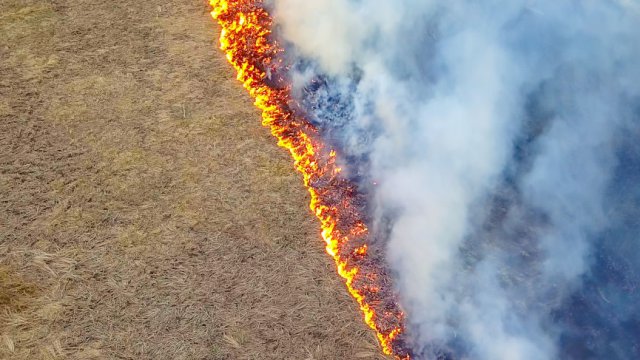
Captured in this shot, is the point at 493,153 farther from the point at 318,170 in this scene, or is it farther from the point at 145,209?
the point at 145,209

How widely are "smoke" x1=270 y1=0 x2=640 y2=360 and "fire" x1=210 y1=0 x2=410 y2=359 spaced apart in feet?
0.47

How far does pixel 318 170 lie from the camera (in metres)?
5.39

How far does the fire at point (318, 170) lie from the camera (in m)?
4.73

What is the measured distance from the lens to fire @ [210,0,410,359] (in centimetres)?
473

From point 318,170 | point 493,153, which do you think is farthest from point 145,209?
point 493,153

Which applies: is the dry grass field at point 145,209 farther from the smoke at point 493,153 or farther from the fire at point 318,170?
the smoke at point 493,153

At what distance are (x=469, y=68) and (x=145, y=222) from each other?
3.15 m

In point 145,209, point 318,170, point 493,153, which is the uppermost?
point 493,153

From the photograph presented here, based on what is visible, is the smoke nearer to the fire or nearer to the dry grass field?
the fire

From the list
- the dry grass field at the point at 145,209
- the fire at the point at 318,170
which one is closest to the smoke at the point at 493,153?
the fire at the point at 318,170

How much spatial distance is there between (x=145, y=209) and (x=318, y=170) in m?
1.47

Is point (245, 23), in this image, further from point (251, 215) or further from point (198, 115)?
point (251, 215)

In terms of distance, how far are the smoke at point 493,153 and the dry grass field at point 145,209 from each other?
2.24 ft

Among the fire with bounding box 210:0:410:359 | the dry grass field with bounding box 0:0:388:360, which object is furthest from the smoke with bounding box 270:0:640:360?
the dry grass field with bounding box 0:0:388:360
